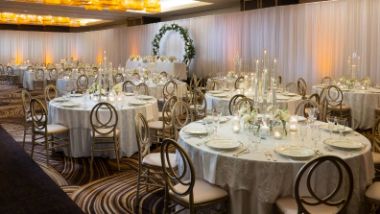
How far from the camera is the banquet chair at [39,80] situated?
571 inches

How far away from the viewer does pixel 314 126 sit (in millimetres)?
4059

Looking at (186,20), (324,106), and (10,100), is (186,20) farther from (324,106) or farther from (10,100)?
(324,106)

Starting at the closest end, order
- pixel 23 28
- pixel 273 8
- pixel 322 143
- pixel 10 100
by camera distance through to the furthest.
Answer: pixel 322 143 < pixel 273 8 < pixel 10 100 < pixel 23 28

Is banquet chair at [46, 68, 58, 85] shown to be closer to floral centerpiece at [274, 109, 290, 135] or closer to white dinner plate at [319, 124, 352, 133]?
floral centerpiece at [274, 109, 290, 135]

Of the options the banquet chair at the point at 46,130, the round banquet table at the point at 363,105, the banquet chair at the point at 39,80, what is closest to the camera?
the banquet chair at the point at 46,130

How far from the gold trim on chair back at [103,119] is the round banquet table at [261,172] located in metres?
2.19

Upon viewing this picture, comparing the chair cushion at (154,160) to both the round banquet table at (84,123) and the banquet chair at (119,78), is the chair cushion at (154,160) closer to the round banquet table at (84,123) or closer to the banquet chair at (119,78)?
the round banquet table at (84,123)

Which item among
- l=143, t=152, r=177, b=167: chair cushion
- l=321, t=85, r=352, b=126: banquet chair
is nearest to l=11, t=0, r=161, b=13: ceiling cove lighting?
l=321, t=85, r=352, b=126: banquet chair

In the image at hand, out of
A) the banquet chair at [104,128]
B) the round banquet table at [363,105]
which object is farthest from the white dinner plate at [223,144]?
the round banquet table at [363,105]

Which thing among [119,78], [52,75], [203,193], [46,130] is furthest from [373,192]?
[52,75]

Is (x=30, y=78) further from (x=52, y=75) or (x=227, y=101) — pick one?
(x=227, y=101)

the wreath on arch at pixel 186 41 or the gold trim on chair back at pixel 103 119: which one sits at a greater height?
the wreath on arch at pixel 186 41

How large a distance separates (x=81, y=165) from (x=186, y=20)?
10.9 m

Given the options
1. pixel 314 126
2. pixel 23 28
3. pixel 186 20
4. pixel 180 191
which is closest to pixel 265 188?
pixel 180 191
